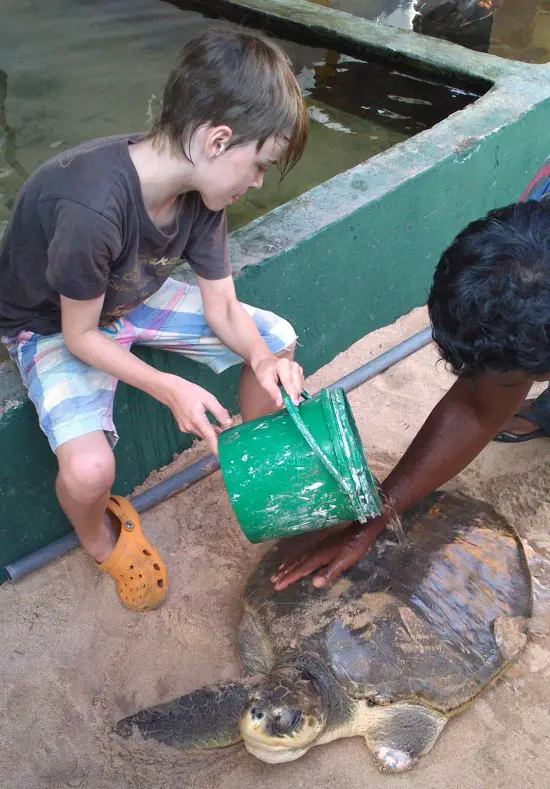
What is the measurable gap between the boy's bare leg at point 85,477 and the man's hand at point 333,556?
46cm

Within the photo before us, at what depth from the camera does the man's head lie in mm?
1281

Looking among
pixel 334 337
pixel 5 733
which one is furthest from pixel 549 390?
pixel 5 733

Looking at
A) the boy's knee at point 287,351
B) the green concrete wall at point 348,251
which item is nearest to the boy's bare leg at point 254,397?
the boy's knee at point 287,351

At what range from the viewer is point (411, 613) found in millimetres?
1625

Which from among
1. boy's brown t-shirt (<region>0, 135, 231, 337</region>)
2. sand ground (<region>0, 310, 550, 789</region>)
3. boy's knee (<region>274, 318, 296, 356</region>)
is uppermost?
boy's brown t-shirt (<region>0, 135, 231, 337</region>)

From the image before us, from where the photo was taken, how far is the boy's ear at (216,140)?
1289 mm

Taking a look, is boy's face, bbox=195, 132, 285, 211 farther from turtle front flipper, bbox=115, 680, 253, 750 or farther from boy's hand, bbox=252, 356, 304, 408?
turtle front flipper, bbox=115, 680, 253, 750

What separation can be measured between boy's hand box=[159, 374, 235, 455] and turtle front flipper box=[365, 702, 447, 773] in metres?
0.73

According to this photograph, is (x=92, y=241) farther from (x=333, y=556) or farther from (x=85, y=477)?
(x=333, y=556)

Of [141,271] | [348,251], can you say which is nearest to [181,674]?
[141,271]

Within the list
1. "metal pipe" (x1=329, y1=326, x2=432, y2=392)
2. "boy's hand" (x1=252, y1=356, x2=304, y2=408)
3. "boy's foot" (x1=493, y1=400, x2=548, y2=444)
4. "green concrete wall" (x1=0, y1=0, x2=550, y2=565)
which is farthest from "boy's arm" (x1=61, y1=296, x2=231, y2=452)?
"boy's foot" (x1=493, y1=400, x2=548, y2=444)

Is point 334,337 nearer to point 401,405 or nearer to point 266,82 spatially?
point 401,405

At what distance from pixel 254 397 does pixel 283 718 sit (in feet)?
2.52

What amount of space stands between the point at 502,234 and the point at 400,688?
102 cm
